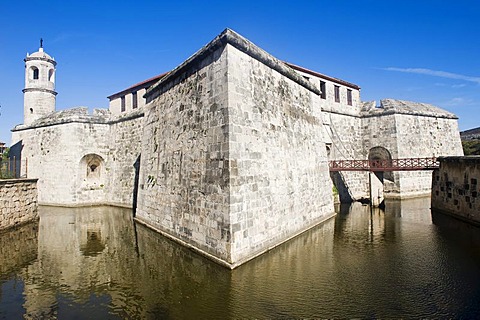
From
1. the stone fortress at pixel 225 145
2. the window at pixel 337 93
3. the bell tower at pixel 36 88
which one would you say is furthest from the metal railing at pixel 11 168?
the window at pixel 337 93

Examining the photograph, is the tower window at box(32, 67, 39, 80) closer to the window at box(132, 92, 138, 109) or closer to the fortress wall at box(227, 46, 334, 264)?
the window at box(132, 92, 138, 109)

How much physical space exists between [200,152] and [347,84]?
56.4 ft

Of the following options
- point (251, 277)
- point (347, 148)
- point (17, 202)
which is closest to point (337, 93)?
point (347, 148)

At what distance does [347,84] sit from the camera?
22.4 meters

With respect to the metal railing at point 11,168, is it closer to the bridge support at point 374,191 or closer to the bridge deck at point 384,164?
the bridge deck at point 384,164

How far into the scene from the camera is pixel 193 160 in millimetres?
9766

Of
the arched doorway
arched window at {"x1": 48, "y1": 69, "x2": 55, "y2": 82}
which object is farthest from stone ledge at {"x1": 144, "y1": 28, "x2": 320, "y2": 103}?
arched window at {"x1": 48, "y1": 69, "x2": 55, "y2": 82}

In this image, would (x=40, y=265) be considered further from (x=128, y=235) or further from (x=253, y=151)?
(x=253, y=151)

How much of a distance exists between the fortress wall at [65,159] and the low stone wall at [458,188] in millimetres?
20899

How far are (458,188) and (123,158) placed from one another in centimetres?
1943

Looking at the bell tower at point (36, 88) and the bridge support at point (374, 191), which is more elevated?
the bell tower at point (36, 88)

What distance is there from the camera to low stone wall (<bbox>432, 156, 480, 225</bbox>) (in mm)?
12359

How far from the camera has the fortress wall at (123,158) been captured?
18.9m

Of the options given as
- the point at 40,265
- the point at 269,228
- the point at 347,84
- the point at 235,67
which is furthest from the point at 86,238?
the point at 347,84
